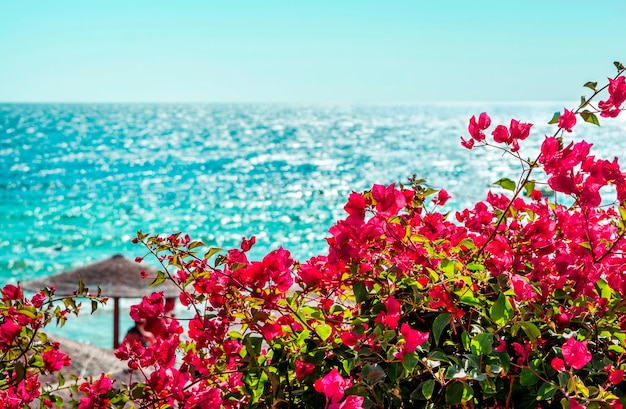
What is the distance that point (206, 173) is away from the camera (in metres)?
37.5

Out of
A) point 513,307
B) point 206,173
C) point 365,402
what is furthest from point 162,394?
point 206,173

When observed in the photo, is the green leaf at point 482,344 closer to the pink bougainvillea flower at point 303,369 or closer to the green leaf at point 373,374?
the green leaf at point 373,374

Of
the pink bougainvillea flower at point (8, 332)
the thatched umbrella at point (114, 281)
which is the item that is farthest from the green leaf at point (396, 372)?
the thatched umbrella at point (114, 281)

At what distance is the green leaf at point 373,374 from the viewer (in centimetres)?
129

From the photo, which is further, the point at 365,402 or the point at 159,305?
the point at 159,305

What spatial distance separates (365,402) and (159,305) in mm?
543

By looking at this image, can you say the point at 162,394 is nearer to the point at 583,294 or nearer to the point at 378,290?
the point at 378,290

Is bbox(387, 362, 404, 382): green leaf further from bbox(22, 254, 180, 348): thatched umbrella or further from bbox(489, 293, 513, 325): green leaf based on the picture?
bbox(22, 254, 180, 348): thatched umbrella

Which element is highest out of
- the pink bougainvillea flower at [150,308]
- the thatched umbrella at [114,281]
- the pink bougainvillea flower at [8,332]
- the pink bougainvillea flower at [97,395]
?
the pink bougainvillea flower at [150,308]

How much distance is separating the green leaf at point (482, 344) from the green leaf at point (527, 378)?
83mm

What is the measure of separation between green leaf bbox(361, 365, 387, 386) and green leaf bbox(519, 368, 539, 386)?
0.28m

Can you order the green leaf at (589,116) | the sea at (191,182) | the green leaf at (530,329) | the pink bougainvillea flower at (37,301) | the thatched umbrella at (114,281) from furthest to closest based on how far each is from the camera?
the sea at (191,182), the thatched umbrella at (114,281), the pink bougainvillea flower at (37,301), the green leaf at (589,116), the green leaf at (530,329)

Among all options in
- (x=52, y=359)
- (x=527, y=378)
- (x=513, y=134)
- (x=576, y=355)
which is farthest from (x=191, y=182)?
(x=576, y=355)

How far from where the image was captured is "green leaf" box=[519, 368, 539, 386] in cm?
132
